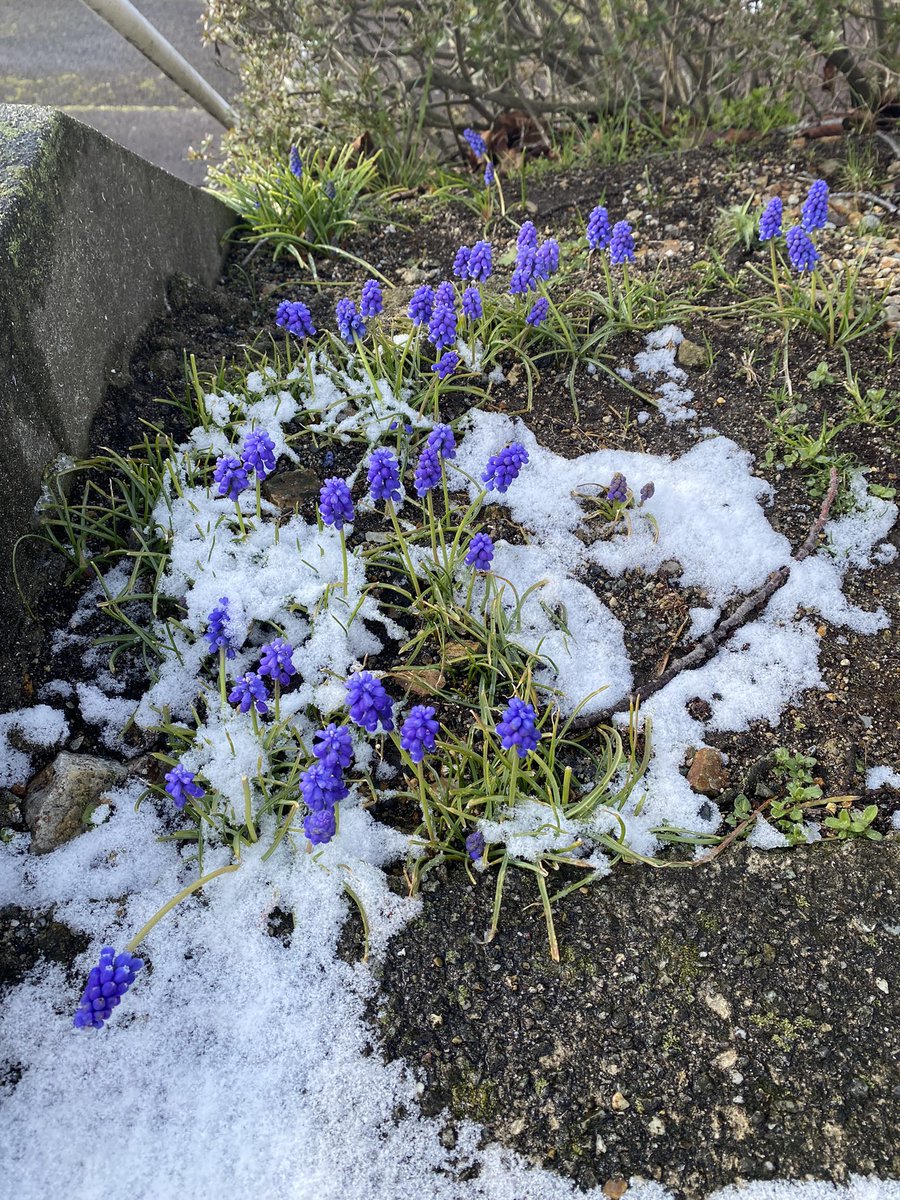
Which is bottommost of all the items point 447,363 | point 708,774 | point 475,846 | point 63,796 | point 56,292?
point 708,774

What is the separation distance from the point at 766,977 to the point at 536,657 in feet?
2.84

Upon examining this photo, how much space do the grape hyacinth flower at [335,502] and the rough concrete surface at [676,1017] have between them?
0.86m

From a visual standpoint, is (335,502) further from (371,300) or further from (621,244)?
(621,244)

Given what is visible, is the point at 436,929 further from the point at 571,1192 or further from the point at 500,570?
the point at 500,570

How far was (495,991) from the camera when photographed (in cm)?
177

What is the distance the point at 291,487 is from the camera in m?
2.76

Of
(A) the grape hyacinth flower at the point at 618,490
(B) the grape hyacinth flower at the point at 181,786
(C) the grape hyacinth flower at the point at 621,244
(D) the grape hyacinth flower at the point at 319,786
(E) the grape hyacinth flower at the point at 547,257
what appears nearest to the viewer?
(D) the grape hyacinth flower at the point at 319,786

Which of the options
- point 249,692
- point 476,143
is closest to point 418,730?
point 249,692

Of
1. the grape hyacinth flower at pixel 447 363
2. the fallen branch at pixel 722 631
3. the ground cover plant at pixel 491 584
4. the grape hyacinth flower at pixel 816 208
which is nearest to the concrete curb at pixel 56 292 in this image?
the ground cover plant at pixel 491 584

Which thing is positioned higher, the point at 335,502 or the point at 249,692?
the point at 335,502

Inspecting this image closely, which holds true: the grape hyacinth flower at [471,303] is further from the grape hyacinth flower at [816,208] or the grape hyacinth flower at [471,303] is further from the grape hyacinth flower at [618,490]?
the grape hyacinth flower at [816,208]

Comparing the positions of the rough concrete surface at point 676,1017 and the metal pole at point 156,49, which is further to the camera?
the metal pole at point 156,49

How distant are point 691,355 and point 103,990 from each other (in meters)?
2.54

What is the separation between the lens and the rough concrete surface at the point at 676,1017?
1.56 m
